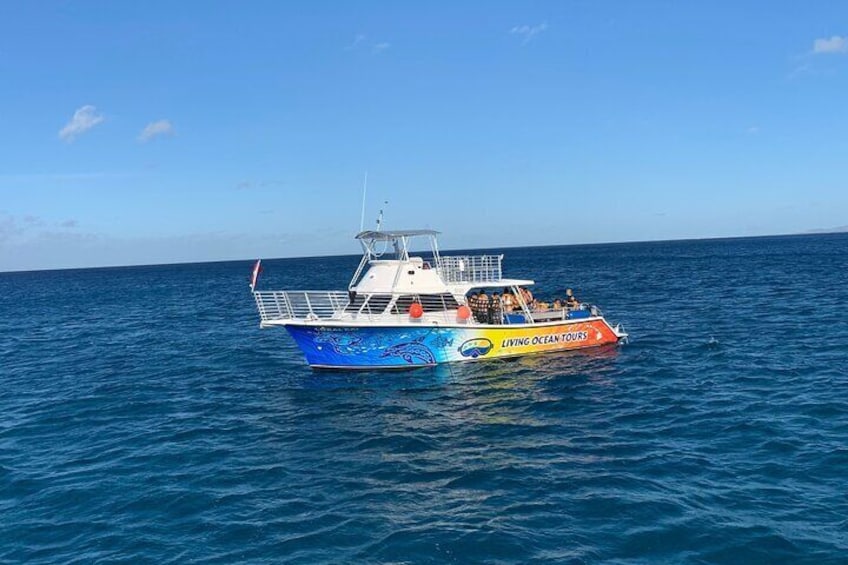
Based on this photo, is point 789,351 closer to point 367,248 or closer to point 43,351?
point 367,248

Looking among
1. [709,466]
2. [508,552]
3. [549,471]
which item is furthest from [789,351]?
[508,552]

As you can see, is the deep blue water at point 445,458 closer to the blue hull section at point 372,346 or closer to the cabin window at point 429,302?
the blue hull section at point 372,346

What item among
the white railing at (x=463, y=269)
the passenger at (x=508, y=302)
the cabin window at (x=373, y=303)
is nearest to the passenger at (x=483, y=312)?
the passenger at (x=508, y=302)

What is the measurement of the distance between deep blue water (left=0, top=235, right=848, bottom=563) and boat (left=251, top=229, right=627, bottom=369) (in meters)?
0.93

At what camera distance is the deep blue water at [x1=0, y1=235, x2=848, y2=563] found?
36.5 ft

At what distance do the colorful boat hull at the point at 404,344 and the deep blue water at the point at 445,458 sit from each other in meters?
0.65

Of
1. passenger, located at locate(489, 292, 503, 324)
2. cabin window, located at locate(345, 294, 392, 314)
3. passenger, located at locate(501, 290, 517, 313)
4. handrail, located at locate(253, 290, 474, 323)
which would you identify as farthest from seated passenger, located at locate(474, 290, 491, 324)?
cabin window, located at locate(345, 294, 392, 314)

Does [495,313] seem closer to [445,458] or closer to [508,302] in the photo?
[508,302]

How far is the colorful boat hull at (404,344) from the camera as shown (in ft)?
80.9

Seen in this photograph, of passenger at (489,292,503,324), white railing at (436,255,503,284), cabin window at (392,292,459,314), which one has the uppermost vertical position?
white railing at (436,255,503,284)

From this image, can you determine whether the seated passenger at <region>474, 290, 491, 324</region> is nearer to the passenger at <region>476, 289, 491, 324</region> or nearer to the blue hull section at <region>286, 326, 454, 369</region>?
the passenger at <region>476, 289, 491, 324</region>

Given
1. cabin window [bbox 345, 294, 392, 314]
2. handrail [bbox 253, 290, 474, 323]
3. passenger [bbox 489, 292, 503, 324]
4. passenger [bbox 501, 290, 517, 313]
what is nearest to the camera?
handrail [bbox 253, 290, 474, 323]

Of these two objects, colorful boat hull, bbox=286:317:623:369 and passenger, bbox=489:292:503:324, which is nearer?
colorful boat hull, bbox=286:317:623:369

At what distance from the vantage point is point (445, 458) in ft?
50.9
